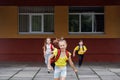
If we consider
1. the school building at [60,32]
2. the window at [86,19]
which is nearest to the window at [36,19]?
the school building at [60,32]

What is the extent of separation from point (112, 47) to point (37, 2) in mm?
5249

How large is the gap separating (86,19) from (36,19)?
3102 mm

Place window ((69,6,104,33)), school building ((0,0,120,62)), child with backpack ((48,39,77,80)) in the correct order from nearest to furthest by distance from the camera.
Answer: child with backpack ((48,39,77,80)) → school building ((0,0,120,62)) → window ((69,6,104,33))

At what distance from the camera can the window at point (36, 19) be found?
25859 mm

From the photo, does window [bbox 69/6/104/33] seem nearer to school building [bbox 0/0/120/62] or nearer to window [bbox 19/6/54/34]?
school building [bbox 0/0/120/62]

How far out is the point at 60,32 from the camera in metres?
25.5

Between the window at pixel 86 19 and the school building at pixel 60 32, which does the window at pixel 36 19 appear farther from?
the window at pixel 86 19

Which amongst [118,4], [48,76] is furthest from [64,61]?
[118,4]

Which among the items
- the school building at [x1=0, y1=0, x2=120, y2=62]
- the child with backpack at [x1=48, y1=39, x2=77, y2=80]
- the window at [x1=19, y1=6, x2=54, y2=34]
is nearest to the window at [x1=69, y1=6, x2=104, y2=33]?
the school building at [x1=0, y1=0, x2=120, y2=62]

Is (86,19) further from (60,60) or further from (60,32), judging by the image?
(60,60)

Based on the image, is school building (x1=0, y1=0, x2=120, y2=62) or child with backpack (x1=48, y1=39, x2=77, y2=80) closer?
child with backpack (x1=48, y1=39, x2=77, y2=80)

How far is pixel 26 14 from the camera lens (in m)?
25.9

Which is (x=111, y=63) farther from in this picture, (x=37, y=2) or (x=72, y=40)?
(x=37, y=2)

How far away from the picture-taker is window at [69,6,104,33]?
2583 cm
